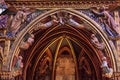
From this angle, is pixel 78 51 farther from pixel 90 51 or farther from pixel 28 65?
pixel 28 65

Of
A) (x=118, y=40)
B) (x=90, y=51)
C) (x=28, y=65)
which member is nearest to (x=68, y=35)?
(x=90, y=51)

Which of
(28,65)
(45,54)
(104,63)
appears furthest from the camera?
(45,54)

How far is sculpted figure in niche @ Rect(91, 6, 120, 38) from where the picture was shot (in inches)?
357

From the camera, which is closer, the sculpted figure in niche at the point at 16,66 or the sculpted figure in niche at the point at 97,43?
the sculpted figure in niche at the point at 16,66

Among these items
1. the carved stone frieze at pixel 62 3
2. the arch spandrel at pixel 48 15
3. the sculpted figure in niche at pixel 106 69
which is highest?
the carved stone frieze at pixel 62 3

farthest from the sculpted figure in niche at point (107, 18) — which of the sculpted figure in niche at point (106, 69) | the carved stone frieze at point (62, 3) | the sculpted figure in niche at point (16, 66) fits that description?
the sculpted figure in niche at point (16, 66)

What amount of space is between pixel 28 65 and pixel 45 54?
A: 136 cm

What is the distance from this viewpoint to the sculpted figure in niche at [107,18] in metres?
9.08

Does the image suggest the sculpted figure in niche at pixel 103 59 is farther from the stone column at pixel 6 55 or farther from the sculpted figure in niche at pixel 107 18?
the stone column at pixel 6 55

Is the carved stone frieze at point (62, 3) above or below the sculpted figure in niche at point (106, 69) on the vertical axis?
above

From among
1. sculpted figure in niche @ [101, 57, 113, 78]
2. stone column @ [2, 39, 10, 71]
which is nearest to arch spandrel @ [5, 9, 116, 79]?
stone column @ [2, 39, 10, 71]

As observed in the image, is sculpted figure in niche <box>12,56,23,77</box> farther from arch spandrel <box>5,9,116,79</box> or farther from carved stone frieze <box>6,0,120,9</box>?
carved stone frieze <box>6,0,120,9</box>

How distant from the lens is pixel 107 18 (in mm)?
9195

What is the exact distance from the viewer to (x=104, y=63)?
8656 millimetres
